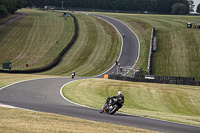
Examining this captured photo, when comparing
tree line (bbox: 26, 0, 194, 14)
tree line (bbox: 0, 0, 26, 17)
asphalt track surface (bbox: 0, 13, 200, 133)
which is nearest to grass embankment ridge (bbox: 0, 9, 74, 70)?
tree line (bbox: 0, 0, 26, 17)

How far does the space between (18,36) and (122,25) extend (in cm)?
3471

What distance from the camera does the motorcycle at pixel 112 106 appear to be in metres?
18.0

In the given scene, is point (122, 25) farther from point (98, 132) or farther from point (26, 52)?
point (98, 132)

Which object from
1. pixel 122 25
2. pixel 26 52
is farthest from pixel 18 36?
pixel 122 25

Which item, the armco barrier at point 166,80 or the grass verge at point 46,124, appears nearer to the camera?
the grass verge at point 46,124

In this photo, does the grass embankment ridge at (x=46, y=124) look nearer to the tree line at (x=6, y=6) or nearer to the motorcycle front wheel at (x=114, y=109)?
the motorcycle front wheel at (x=114, y=109)

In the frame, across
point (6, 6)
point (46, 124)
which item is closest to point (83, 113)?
point (46, 124)

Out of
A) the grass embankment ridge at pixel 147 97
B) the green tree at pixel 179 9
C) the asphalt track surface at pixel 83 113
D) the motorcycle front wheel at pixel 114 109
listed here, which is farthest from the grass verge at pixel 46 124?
the green tree at pixel 179 9

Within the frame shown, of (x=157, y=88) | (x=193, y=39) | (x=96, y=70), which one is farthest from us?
(x=193, y=39)

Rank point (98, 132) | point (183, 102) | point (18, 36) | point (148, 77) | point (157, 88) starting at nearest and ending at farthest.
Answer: point (98, 132) < point (183, 102) < point (157, 88) < point (148, 77) < point (18, 36)

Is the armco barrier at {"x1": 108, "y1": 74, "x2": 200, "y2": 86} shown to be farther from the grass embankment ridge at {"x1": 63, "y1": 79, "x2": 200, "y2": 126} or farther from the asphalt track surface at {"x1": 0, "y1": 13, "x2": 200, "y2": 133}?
the asphalt track surface at {"x1": 0, "y1": 13, "x2": 200, "y2": 133}

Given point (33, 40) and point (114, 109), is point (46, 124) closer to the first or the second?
point (114, 109)

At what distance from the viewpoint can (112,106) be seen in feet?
59.6

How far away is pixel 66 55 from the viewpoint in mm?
66438
